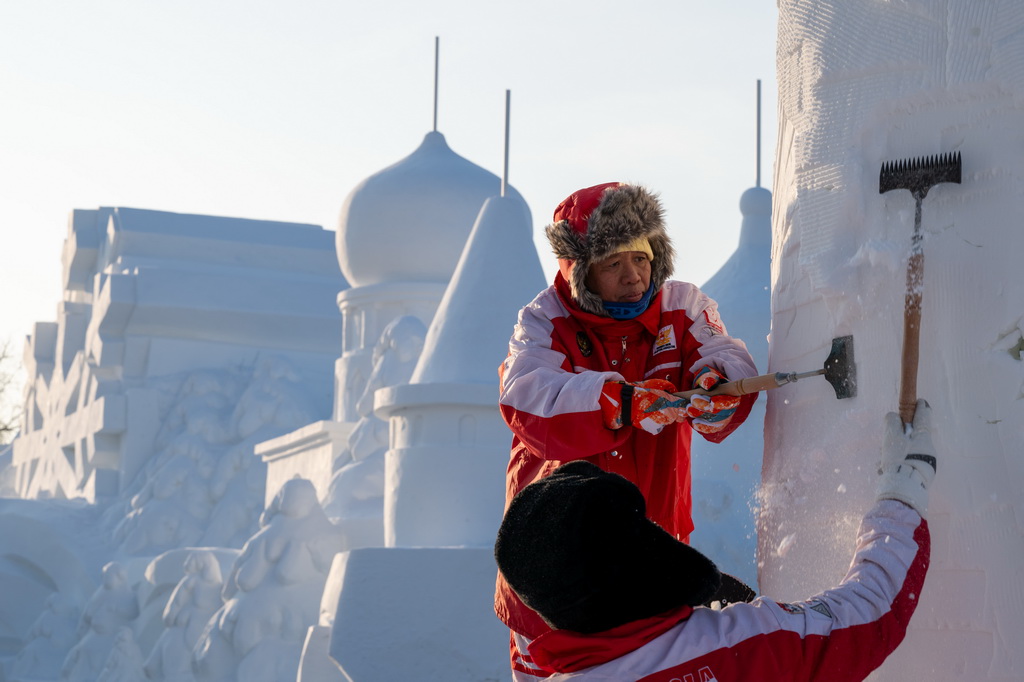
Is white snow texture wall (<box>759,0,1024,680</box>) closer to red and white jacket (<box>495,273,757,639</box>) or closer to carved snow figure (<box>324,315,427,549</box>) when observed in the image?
red and white jacket (<box>495,273,757,639</box>)

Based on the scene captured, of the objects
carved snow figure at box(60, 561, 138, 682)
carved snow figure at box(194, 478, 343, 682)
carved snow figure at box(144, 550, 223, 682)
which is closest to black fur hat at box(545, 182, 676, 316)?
carved snow figure at box(194, 478, 343, 682)

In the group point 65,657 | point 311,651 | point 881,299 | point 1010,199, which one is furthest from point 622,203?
point 65,657

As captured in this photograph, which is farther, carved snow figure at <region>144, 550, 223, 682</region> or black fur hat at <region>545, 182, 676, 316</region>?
carved snow figure at <region>144, 550, 223, 682</region>

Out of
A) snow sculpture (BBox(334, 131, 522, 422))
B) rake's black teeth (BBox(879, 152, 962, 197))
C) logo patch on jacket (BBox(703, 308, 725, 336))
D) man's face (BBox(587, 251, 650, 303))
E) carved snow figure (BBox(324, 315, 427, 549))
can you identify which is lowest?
carved snow figure (BBox(324, 315, 427, 549))

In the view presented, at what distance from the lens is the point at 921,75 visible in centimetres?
241

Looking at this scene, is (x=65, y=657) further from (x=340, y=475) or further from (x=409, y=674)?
(x=409, y=674)

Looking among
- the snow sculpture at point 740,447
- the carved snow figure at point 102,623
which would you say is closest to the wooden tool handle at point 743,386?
the snow sculpture at point 740,447

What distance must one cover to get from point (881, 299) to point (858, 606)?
0.64 metres

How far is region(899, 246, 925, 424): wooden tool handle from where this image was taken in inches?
92.9

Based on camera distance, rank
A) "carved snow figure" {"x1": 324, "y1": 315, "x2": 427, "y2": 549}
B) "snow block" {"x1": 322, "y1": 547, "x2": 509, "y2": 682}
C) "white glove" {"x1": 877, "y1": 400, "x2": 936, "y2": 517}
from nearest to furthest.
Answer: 1. "white glove" {"x1": 877, "y1": 400, "x2": 936, "y2": 517}
2. "snow block" {"x1": 322, "y1": 547, "x2": 509, "y2": 682}
3. "carved snow figure" {"x1": 324, "y1": 315, "x2": 427, "y2": 549}

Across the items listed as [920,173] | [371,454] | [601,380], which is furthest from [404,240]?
[920,173]

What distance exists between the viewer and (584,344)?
2736mm

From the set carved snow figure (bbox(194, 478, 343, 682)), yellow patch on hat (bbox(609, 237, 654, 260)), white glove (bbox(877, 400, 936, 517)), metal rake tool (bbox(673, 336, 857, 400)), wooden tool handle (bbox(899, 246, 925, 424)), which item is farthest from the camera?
carved snow figure (bbox(194, 478, 343, 682))

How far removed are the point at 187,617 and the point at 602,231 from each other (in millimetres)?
9155
